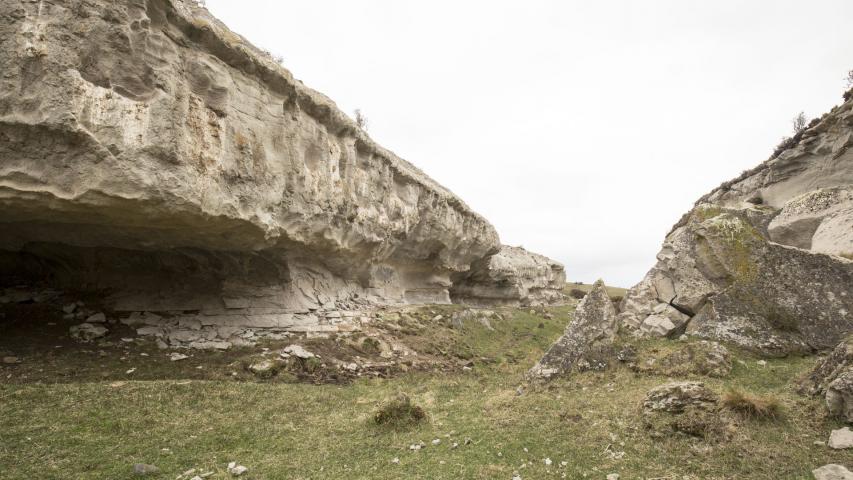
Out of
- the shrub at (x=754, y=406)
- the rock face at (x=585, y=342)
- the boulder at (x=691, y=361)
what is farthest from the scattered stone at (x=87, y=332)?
the shrub at (x=754, y=406)

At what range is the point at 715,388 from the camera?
9.03 metres

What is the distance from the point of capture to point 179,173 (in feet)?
35.3

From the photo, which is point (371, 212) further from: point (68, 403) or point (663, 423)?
point (663, 423)

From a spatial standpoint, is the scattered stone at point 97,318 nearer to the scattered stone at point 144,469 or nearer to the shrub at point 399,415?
the scattered stone at point 144,469

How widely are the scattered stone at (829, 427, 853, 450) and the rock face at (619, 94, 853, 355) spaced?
519 cm

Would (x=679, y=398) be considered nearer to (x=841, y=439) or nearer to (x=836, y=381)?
(x=841, y=439)

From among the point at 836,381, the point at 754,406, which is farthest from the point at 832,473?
the point at 836,381

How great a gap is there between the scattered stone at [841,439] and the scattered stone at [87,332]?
59.8 feet

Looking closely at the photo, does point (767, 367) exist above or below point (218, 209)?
below

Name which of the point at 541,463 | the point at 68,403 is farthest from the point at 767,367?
the point at 68,403

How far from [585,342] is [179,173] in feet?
40.0

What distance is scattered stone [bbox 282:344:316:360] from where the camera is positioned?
46.6ft

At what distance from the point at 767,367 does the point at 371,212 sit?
52.7 feet

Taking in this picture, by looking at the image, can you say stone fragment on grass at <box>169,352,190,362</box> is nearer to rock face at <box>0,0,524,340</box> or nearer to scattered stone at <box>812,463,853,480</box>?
rock face at <box>0,0,524,340</box>
